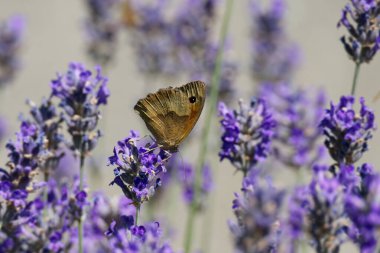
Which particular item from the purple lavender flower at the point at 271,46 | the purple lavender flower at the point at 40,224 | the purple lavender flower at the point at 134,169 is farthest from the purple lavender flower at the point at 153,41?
the purple lavender flower at the point at 134,169

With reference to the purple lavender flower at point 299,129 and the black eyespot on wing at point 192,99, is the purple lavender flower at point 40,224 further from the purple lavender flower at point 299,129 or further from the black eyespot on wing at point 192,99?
the purple lavender flower at point 299,129

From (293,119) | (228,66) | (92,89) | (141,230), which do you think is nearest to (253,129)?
(92,89)

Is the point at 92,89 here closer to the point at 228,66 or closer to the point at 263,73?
the point at 228,66

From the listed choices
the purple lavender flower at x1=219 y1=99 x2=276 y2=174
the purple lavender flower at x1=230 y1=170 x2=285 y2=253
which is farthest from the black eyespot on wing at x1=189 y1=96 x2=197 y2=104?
the purple lavender flower at x1=230 y1=170 x2=285 y2=253

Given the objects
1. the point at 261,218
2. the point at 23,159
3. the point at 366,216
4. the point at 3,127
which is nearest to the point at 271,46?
the point at 3,127

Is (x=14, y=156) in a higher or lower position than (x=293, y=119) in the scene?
lower

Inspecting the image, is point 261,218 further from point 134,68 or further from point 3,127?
point 134,68
